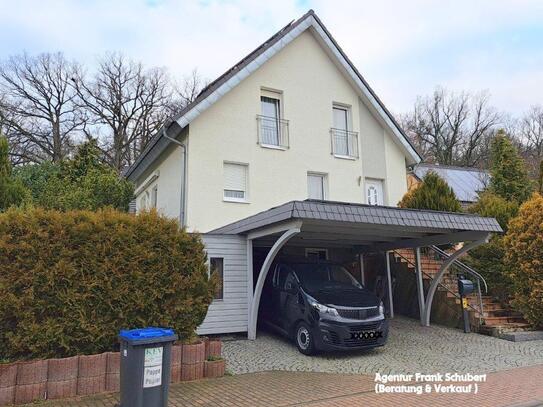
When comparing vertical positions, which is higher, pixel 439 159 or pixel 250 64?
pixel 439 159

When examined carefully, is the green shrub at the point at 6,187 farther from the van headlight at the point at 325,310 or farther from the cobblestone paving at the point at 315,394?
the van headlight at the point at 325,310

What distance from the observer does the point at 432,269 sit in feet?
47.4

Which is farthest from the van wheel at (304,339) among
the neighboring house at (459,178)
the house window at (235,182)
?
the neighboring house at (459,178)

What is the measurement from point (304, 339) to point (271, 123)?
8355 mm

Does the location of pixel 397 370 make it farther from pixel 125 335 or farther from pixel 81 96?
pixel 81 96

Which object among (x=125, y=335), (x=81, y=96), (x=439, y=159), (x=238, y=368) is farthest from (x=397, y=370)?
(x=439, y=159)

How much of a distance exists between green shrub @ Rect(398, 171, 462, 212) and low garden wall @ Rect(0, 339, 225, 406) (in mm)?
11453

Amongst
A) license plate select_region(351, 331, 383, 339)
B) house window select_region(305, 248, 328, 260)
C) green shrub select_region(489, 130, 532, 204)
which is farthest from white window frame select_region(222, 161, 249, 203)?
green shrub select_region(489, 130, 532, 204)

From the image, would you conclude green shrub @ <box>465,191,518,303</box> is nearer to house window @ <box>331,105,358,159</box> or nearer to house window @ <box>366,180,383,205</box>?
house window @ <box>366,180,383,205</box>

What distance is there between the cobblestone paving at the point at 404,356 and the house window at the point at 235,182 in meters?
4.89

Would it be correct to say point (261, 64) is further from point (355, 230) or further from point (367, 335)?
point (367, 335)

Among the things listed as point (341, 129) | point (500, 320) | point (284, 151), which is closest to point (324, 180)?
point (284, 151)

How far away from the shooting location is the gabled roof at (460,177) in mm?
32281

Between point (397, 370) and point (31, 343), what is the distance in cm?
597
